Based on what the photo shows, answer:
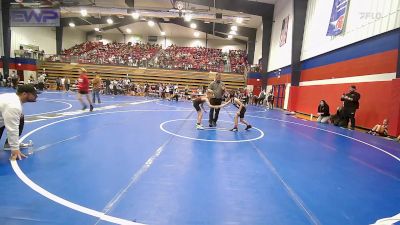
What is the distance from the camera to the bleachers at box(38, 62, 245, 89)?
32.6 metres

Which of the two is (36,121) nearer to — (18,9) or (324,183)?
(324,183)

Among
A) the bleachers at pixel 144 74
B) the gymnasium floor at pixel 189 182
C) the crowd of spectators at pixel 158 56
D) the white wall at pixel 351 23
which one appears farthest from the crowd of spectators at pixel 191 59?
the gymnasium floor at pixel 189 182

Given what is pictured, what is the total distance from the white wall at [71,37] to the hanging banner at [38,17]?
12.6 m

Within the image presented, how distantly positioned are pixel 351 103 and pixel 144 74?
25.6 m

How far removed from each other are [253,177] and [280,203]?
927 millimetres

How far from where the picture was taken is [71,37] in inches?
1544

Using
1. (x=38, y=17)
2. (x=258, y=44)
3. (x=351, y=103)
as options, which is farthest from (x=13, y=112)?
(x=258, y=44)

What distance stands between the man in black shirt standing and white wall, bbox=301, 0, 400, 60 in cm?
249

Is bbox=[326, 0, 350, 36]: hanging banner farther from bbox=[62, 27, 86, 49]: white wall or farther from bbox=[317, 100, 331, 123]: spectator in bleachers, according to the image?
bbox=[62, 27, 86, 49]: white wall

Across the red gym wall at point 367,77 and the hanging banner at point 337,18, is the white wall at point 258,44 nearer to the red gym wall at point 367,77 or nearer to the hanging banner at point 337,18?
the red gym wall at point 367,77

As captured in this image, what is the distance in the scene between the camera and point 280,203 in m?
3.24

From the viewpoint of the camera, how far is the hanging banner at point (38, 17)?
23516 millimetres

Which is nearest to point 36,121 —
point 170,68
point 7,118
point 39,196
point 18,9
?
point 7,118

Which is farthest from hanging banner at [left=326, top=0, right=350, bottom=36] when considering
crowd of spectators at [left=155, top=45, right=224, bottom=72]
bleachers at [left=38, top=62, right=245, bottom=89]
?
crowd of spectators at [left=155, top=45, right=224, bottom=72]
